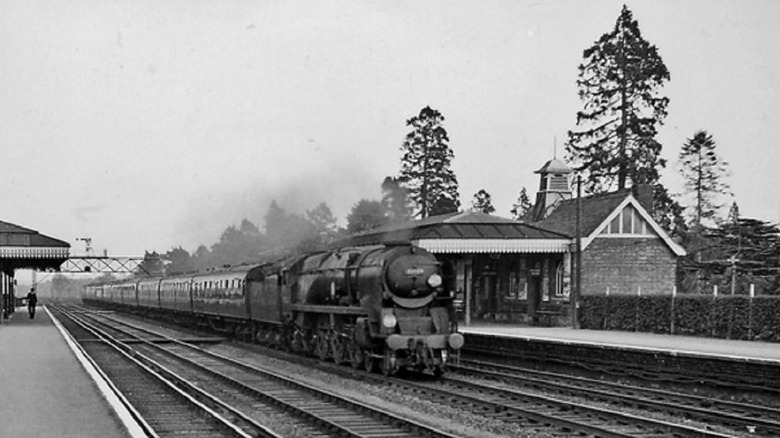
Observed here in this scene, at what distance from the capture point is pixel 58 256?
4131 cm

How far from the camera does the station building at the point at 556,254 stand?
109 ft

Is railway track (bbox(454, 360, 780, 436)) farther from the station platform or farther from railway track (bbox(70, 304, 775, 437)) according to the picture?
the station platform

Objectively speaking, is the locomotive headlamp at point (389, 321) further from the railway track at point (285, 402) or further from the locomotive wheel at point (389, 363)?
the railway track at point (285, 402)

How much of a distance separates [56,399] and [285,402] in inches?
138

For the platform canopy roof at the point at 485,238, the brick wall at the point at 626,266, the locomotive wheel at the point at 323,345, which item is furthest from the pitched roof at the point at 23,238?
the brick wall at the point at 626,266

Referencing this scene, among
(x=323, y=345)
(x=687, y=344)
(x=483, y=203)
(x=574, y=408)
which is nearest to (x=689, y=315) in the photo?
(x=687, y=344)

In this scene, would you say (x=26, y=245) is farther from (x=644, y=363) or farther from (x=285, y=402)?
(x=644, y=363)

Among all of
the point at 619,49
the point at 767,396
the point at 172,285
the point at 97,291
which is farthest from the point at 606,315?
the point at 97,291

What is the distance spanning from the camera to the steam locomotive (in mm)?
18438

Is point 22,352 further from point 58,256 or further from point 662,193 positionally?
point 662,193

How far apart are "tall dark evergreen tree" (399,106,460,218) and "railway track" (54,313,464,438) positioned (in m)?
41.5

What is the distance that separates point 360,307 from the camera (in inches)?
755

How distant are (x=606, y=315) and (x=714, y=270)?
16.5 metres

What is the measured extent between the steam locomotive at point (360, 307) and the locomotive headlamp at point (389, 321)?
0.02 meters
